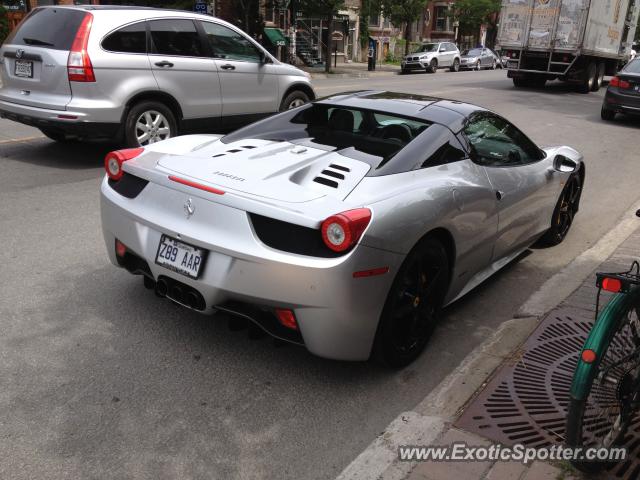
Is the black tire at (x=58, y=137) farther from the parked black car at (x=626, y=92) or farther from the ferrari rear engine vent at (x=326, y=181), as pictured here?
the parked black car at (x=626, y=92)

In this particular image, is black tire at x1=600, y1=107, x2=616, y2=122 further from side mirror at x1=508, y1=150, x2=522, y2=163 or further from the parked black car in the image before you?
side mirror at x1=508, y1=150, x2=522, y2=163

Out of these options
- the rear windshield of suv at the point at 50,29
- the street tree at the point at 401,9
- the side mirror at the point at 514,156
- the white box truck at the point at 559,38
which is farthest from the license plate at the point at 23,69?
the street tree at the point at 401,9

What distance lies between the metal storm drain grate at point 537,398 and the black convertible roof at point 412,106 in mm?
1508

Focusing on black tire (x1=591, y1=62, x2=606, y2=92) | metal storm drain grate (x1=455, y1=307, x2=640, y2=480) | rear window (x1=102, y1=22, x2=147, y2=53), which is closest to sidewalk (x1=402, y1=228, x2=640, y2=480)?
metal storm drain grate (x1=455, y1=307, x2=640, y2=480)

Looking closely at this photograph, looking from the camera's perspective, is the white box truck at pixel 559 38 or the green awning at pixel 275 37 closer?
the white box truck at pixel 559 38

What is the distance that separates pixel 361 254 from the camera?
9.73 feet

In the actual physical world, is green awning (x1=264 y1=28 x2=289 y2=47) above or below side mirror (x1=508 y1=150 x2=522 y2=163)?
below

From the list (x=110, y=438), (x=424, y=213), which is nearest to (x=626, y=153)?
(x=424, y=213)

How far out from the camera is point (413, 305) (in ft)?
11.4

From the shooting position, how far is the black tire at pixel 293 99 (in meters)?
9.66

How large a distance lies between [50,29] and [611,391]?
7.27 meters

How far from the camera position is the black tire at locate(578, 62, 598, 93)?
2097 centimetres

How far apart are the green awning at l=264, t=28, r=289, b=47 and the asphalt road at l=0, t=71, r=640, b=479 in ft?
81.1

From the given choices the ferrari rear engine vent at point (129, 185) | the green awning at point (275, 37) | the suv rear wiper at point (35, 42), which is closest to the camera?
the ferrari rear engine vent at point (129, 185)
